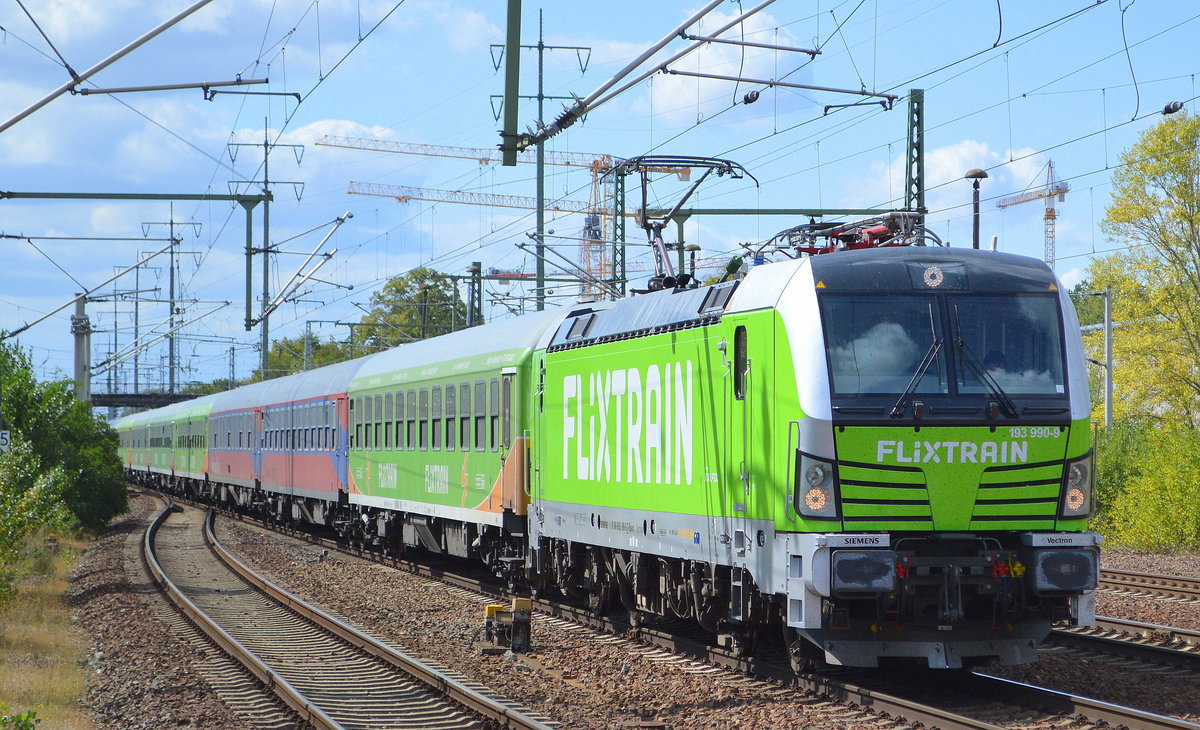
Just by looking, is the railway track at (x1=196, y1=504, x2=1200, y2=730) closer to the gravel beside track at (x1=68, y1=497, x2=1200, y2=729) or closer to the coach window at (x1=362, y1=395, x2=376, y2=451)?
the gravel beside track at (x1=68, y1=497, x2=1200, y2=729)

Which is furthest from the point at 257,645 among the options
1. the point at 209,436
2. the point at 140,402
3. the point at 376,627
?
the point at 140,402

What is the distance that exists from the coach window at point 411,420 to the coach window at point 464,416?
8.00 ft

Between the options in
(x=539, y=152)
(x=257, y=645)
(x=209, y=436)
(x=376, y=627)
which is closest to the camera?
(x=257, y=645)

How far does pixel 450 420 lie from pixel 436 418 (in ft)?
2.40

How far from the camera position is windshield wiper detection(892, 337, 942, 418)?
947 cm

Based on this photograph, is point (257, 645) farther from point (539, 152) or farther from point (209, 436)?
point (209, 436)

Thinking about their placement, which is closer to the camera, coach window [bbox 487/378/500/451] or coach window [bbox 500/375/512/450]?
coach window [bbox 500/375/512/450]

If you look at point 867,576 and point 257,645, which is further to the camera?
point 257,645

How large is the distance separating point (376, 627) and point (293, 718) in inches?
197

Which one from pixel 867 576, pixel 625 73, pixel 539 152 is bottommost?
pixel 867 576

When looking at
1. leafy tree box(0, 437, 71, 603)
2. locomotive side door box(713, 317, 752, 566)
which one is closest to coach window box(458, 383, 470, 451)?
leafy tree box(0, 437, 71, 603)

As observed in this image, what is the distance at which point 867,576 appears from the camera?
9.23m

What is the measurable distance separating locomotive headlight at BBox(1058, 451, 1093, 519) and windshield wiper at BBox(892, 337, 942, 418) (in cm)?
130

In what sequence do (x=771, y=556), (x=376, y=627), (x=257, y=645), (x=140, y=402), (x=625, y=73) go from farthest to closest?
1. (x=140, y=402)
2. (x=376, y=627)
3. (x=257, y=645)
4. (x=625, y=73)
5. (x=771, y=556)
